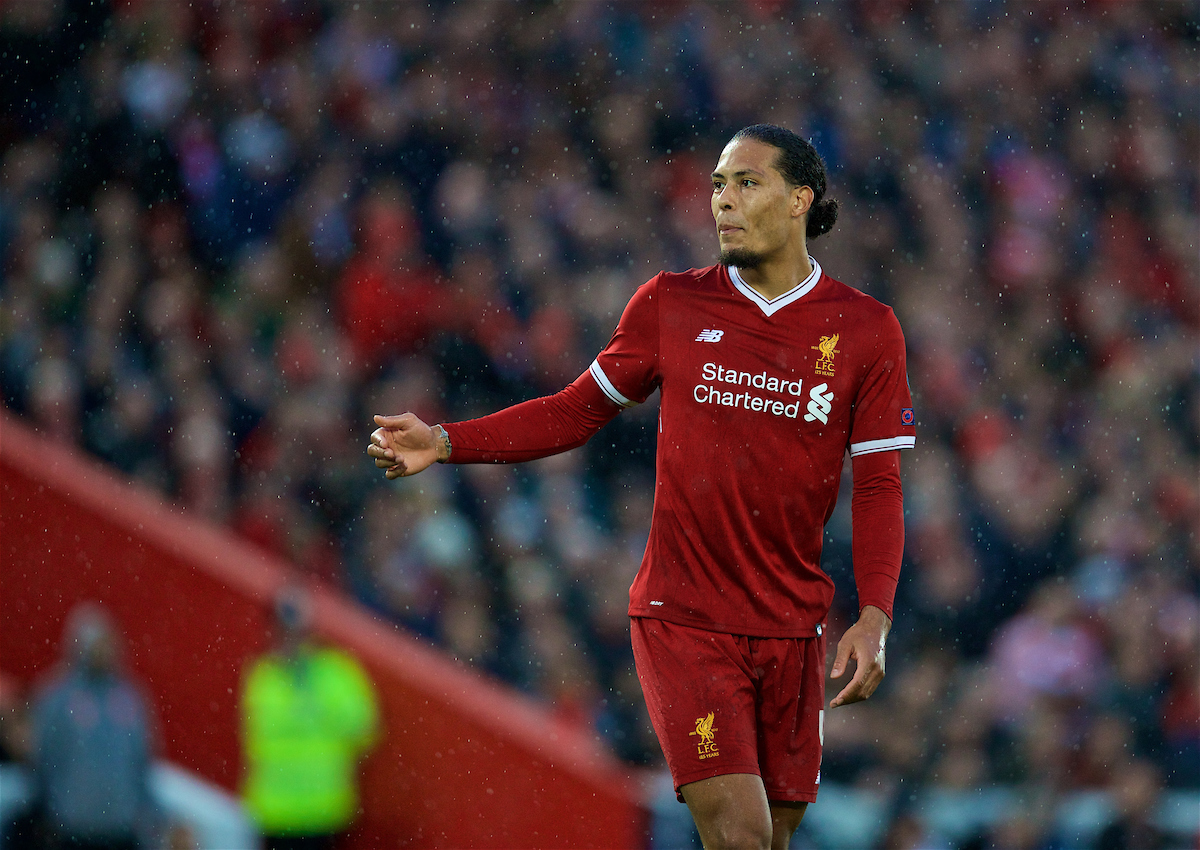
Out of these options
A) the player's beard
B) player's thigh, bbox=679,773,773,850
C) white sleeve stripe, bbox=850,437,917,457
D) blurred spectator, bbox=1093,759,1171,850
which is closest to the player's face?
the player's beard

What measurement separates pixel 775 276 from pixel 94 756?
4472 millimetres

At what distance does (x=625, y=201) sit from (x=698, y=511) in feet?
23.6

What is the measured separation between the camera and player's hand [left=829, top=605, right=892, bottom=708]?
3520 mm

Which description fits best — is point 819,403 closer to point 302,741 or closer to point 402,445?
point 402,445

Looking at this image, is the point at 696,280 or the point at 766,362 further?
the point at 696,280

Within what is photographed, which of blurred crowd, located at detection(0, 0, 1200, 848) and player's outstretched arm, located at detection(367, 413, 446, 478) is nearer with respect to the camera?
player's outstretched arm, located at detection(367, 413, 446, 478)

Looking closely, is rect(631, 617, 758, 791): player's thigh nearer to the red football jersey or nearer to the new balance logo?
the red football jersey

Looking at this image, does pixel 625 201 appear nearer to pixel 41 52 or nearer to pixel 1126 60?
pixel 41 52

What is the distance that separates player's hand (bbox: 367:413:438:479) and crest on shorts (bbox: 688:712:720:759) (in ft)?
3.12

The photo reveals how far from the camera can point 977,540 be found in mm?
9648

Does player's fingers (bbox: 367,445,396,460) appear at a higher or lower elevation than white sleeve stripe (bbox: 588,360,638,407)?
lower

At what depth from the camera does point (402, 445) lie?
3.82 metres

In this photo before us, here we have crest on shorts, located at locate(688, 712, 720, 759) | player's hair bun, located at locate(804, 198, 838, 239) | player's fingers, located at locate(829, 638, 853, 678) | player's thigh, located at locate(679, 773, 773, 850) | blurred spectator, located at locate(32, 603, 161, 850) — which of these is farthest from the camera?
blurred spectator, located at locate(32, 603, 161, 850)

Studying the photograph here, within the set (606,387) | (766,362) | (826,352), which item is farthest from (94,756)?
(826,352)
